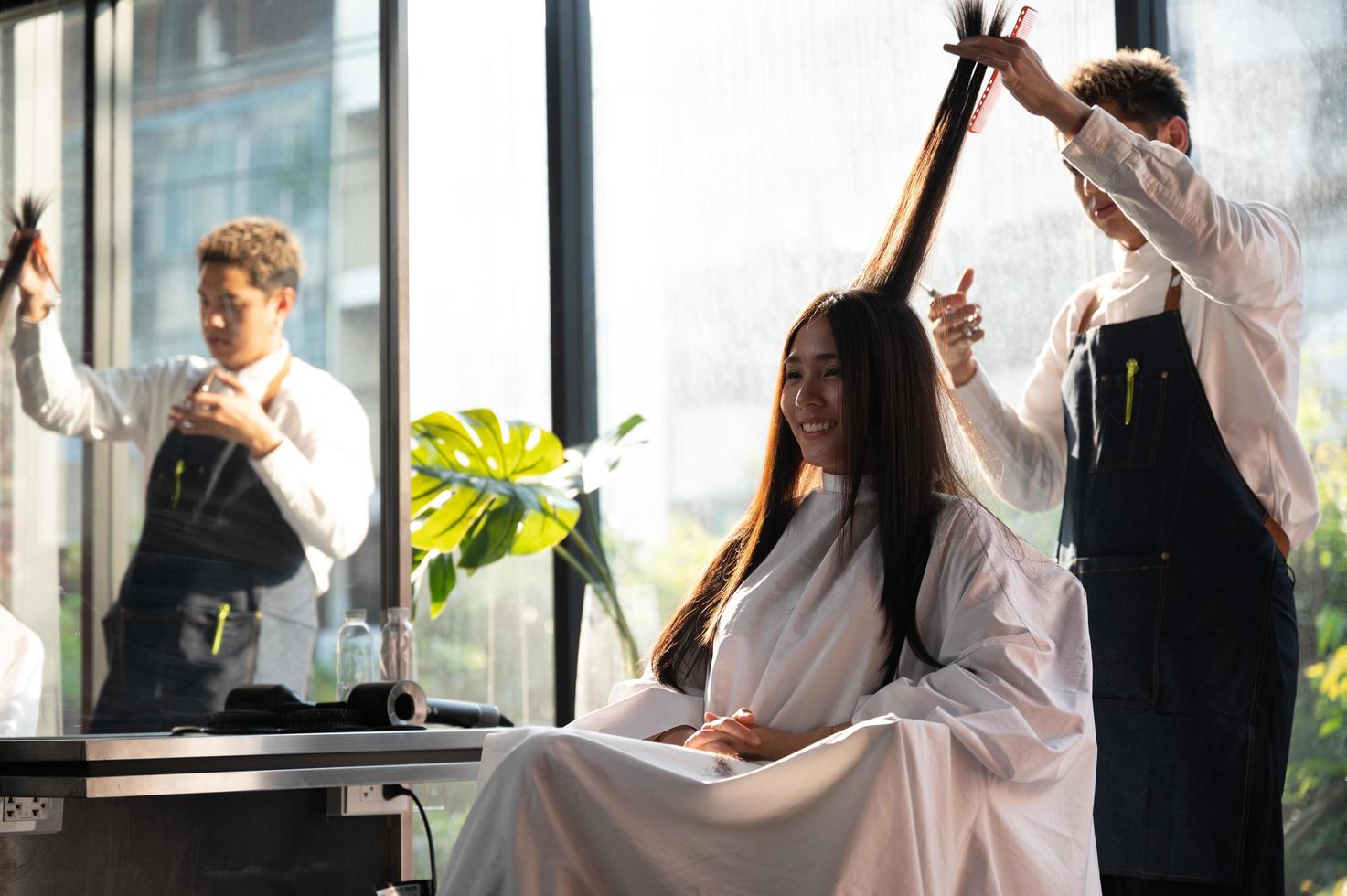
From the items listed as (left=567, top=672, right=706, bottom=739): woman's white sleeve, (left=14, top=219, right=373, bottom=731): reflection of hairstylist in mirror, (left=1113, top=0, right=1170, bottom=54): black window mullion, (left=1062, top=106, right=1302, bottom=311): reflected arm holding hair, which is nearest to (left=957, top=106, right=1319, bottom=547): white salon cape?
(left=1062, top=106, right=1302, bottom=311): reflected arm holding hair

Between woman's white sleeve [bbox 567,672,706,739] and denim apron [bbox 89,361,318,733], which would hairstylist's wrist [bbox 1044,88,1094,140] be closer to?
woman's white sleeve [bbox 567,672,706,739]

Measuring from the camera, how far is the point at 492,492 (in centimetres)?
341

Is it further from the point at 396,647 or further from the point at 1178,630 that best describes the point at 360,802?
the point at 1178,630

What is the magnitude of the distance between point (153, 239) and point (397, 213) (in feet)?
1.71

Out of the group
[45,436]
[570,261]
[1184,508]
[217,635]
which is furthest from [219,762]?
[570,261]

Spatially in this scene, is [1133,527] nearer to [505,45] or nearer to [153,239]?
[153,239]

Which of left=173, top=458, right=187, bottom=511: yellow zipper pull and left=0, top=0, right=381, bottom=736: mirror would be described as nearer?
left=0, top=0, right=381, bottom=736: mirror

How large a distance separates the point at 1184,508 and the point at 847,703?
74 centimetres

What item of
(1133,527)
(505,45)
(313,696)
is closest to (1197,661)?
(1133,527)

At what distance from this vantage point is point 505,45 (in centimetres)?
393

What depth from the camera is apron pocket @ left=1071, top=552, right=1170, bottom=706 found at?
7.07 feet

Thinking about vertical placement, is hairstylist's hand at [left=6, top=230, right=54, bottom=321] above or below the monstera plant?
above

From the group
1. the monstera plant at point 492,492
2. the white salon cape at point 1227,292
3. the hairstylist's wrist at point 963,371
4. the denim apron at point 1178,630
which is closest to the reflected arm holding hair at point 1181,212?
the white salon cape at point 1227,292

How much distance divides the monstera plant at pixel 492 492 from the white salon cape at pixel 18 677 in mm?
1382
